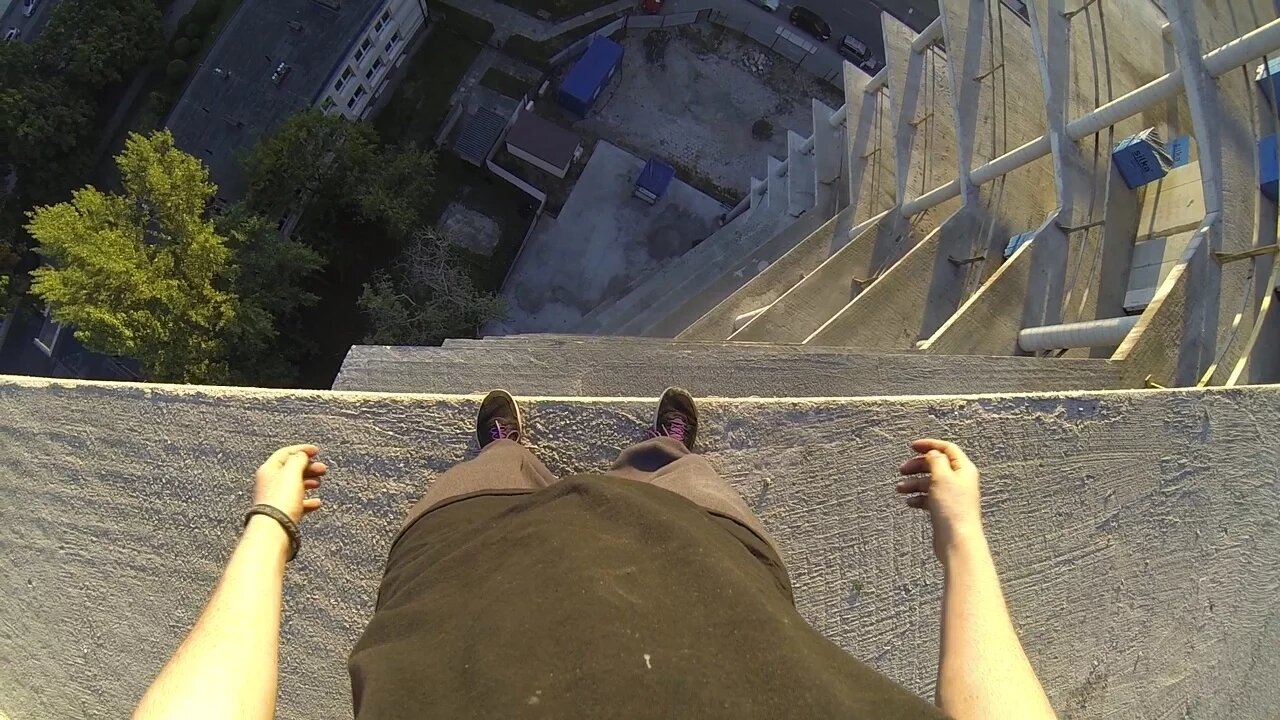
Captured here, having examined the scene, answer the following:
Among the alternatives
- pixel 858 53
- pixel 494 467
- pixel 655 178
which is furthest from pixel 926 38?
pixel 494 467

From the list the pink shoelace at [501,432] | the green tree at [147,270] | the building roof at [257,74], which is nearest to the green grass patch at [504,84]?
the building roof at [257,74]

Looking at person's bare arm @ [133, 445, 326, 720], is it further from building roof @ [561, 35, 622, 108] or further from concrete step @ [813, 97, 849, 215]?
building roof @ [561, 35, 622, 108]

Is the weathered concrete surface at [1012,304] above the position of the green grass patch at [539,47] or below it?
below

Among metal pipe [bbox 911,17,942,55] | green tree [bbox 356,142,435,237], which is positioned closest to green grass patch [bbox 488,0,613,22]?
green tree [bbox 356,142,435,237]

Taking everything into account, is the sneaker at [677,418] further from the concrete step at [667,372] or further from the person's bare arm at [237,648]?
the person's bare arm at [237,648]

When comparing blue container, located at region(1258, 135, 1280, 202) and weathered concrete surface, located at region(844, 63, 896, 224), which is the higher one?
weathered concrete surface, located at region(844, 63, 896, 224)

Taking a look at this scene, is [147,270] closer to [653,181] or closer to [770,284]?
[770,284]
